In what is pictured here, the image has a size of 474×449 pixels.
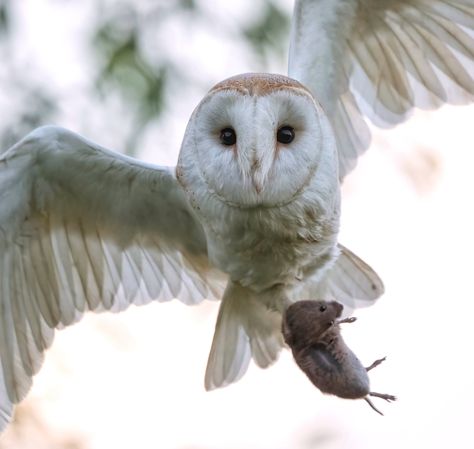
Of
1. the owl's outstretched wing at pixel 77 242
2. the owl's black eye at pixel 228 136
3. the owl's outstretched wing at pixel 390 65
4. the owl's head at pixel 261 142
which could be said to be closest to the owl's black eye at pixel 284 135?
the owl's head at pixel 261 142

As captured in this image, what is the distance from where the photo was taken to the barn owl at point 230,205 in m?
4.60

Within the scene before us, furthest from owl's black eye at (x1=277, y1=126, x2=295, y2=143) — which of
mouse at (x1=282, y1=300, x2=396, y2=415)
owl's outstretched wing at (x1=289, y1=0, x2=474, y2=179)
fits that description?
owl's outstretched wing at (x1=289, y1=0, x2=474, y2=179)

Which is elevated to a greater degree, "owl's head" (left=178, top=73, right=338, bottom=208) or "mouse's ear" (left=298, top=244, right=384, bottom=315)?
"owl's head" (left=178, top=73, right=338, bottom=208)

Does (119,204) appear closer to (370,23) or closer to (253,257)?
(253,257)

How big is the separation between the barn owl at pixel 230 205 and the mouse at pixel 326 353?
0.37 metres

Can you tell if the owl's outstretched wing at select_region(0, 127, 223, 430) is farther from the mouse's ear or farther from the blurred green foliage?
the blurred green foliage

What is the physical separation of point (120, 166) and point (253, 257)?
0.58 m

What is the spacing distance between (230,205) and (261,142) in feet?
0.90

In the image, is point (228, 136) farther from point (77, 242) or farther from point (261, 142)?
point (77, 242)

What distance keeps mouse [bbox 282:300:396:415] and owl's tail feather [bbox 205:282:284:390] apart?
73 cm

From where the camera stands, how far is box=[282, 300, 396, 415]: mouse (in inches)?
166

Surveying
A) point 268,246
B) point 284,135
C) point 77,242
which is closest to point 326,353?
point 268,246

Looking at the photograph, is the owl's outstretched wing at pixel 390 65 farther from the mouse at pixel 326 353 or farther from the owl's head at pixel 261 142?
the mouse at pixel 326 353

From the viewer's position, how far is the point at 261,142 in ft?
14.4
